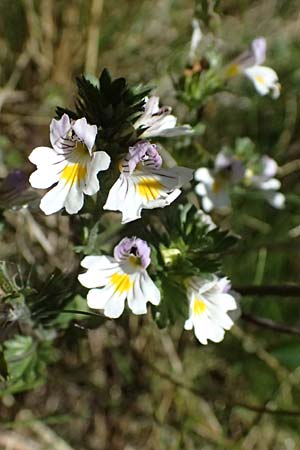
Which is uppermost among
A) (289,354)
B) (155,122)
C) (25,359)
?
(155,122)

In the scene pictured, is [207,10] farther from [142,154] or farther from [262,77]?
[142,154]

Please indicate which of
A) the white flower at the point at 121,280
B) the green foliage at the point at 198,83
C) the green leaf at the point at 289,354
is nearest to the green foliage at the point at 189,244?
the white flower at the point at 121,280

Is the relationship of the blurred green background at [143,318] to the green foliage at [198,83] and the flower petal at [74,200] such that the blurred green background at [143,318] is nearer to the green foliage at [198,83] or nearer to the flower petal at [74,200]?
the green foliage at [198,83]

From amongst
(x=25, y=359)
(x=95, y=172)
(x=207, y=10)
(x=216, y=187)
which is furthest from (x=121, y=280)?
(x=207, y=10)

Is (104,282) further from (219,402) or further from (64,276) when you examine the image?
(219,402)

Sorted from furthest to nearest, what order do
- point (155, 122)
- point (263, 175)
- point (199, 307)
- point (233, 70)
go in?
1. point (263, 175)
2. point (233, 70)
3. point (199, 307)
4. point (155, 122)

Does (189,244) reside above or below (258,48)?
below

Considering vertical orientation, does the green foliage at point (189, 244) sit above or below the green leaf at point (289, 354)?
above
